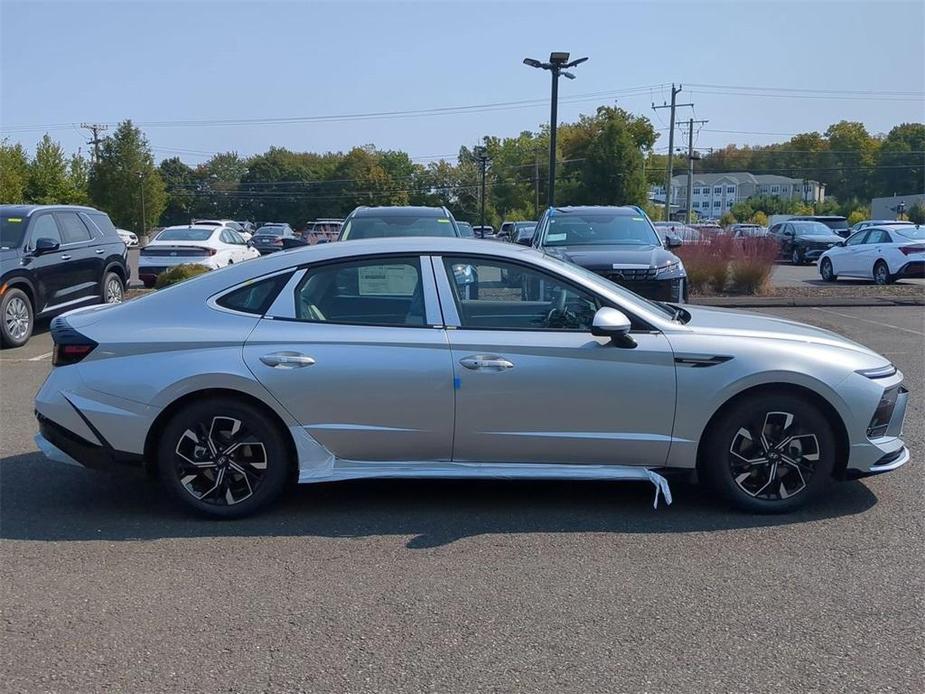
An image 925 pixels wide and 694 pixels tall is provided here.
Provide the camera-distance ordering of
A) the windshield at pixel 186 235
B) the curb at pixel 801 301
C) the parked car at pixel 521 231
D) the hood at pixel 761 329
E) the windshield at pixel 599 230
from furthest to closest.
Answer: the parked car at pixel 521 231, the windshield at pixel 186 235, the curb at pixel 801 301, the windshield at pixel 599 230, the hood at pixel 761 329

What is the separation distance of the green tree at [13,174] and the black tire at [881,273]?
124 feet

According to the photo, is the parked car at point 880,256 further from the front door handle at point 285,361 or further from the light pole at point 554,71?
the front door handle at point 285,361

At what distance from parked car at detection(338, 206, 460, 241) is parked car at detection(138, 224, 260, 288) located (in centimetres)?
549

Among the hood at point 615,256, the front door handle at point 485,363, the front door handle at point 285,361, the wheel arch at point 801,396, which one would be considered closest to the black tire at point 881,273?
the hood at point 615,256

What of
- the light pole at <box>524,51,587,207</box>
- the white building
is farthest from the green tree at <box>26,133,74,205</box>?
the white building

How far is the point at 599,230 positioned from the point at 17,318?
7.82m

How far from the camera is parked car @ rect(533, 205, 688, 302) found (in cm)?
1138

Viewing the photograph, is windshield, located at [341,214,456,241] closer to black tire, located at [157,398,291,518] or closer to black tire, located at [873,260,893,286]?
black tire, located at [157,398,291,518]

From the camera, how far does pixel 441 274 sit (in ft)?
17.3

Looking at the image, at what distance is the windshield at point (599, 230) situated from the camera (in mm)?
12758

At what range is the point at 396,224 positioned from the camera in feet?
40.1

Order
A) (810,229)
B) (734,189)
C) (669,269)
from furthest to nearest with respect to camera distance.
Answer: (734,189)
(810,229)
(669,269)

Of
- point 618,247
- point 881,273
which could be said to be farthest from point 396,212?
point 881,273

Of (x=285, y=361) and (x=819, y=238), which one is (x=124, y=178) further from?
(x=285, y=361)
